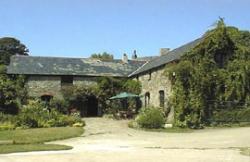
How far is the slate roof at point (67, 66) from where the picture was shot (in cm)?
4575

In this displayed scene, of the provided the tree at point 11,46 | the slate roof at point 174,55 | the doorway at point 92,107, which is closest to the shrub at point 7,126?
the slate roof at point 174,55

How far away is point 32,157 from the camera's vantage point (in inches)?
675

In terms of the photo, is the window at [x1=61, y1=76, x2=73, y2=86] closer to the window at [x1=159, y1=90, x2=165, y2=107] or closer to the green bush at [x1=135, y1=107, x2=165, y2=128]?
the window at [x1=159, y1=90, x2=165, y2=107]

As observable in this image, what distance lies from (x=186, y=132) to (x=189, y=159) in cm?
1302

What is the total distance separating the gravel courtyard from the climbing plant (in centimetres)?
583

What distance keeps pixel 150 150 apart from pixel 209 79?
1528 centimetres

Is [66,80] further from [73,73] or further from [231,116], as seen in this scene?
[231,116]

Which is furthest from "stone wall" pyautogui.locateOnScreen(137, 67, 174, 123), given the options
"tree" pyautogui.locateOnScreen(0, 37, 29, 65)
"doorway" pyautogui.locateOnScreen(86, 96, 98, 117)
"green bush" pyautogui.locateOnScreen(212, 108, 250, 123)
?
"tree" pyautogui.locateOnScreen(0, 37, 29, 65)

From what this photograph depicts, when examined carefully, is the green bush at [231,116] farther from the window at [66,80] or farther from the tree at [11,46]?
the tree at [11,46]

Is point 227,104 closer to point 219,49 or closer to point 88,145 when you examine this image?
point 219,49

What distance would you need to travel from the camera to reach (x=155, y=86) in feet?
131

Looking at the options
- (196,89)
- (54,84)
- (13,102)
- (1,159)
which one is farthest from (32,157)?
(54,84)

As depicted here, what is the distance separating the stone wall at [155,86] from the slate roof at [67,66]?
5311mm

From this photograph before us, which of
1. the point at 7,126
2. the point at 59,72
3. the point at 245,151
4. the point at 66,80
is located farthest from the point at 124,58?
the point at 245,151
